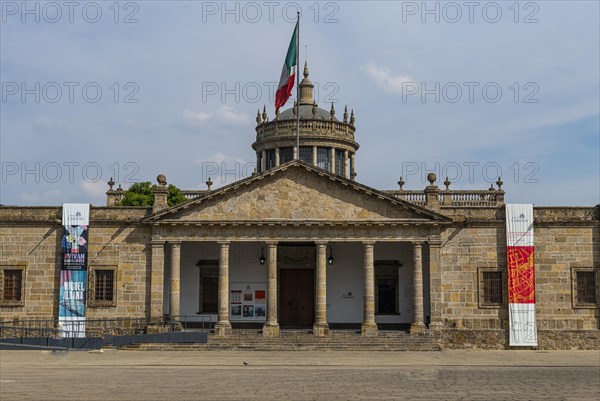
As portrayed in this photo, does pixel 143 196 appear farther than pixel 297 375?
Yes

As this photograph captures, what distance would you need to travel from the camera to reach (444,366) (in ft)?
83.3

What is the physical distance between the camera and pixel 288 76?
36812 millimetres

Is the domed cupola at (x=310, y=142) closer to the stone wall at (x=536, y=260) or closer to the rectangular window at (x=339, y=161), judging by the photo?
the rectangular window at (x=339, y=161)

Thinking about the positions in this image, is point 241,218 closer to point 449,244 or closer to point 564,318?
point 449,244

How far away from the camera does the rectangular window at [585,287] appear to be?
34.2 metres

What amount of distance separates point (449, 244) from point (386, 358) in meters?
8.49

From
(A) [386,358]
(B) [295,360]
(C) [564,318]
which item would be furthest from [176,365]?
(C) [564,318]

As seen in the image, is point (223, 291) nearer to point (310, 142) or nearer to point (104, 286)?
point (104, 286)

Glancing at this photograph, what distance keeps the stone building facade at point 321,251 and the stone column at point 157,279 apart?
44 millimetres

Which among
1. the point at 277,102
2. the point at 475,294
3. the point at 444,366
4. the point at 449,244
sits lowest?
the point at 444,366

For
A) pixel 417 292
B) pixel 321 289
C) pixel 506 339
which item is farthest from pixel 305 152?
pixel 506 339

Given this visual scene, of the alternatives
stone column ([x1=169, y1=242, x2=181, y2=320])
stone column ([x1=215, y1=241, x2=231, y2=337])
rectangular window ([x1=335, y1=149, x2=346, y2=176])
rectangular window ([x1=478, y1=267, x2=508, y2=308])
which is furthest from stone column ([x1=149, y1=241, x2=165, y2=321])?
rectangular window ([x1=335, y1=149, x2=346, y2=176])

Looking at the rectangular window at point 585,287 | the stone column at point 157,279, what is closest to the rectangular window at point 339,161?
the stone column at point 157,279

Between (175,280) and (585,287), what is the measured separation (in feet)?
58.8
